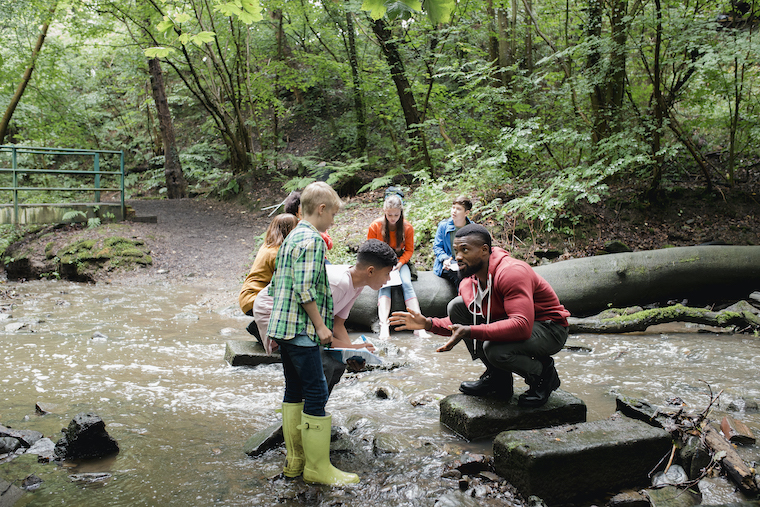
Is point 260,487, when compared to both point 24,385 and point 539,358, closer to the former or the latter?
point 539,358

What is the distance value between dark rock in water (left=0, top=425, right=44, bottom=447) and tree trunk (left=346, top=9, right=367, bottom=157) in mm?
12769

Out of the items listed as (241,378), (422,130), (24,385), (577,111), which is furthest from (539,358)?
(422,130)

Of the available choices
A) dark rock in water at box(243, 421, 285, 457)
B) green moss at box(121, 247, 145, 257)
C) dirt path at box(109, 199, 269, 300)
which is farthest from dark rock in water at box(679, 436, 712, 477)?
green moss at box(121, 247, 145, 257)

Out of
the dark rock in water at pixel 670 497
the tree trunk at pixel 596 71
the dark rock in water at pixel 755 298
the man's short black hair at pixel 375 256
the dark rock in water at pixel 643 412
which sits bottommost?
the dark rock in water at pixel 670 497

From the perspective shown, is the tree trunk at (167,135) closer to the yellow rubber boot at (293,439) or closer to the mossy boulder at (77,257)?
the mossy boulder at (77,257)

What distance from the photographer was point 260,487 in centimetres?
268

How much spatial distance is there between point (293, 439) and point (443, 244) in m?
4.35

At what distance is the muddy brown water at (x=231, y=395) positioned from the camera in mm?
2676

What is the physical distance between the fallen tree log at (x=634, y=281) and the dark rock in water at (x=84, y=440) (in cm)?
393

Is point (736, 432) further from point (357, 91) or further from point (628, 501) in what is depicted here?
point (357, 91)

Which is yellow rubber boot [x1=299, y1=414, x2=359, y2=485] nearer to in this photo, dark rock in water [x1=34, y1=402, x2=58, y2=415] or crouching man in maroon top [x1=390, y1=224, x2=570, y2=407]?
crouching man in maroon top [x1=390, y1=224, x2=570, y2=407]

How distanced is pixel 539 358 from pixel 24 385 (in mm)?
4327

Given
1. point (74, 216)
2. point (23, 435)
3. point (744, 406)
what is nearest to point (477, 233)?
point (744, 406)

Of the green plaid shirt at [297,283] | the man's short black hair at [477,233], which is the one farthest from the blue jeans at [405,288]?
the green plaid shirt at [297,283]
